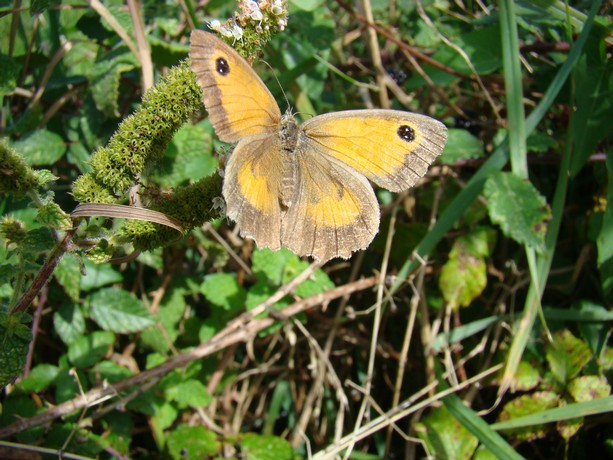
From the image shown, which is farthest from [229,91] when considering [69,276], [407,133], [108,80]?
[69,276]

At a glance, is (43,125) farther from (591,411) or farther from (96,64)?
(591,411)

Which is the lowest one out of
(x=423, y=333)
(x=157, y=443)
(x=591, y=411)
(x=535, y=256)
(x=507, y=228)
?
(x=157, y=443)

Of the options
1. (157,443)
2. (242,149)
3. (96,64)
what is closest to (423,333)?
(157,443)

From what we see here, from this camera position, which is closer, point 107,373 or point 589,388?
point 589,388

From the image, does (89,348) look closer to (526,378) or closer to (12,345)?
(12,345)

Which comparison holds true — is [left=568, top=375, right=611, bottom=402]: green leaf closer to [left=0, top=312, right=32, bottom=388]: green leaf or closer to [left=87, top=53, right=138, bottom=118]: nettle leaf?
[left=0, top=312, right=32, bottom=388]: green leaf

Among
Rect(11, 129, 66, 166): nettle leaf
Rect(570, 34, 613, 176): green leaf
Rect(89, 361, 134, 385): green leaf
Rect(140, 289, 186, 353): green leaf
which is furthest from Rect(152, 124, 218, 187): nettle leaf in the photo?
Rect(570, 34, 613, 176): green leaf

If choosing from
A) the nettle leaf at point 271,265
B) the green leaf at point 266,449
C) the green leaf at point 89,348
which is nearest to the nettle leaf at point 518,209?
the nettle leaf at point 271,265
